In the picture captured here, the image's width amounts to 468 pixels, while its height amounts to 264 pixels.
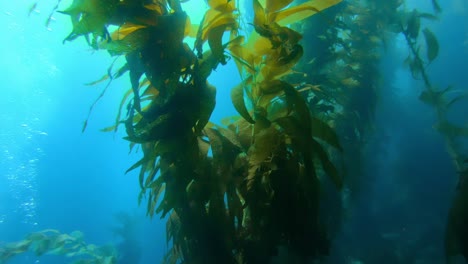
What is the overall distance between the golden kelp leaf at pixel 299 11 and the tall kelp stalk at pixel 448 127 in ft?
5.60

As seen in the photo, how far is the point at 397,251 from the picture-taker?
35.3ft

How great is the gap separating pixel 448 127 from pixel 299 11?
9.32ft

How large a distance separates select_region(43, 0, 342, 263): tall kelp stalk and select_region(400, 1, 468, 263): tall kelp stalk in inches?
41.6

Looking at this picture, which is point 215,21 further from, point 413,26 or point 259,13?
point 413,26

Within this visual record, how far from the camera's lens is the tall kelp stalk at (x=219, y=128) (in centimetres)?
143

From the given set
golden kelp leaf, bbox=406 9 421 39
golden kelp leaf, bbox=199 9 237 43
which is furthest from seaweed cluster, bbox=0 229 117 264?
golden kelp leaf, bbox=406 9 421 39

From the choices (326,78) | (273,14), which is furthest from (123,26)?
(326,78)

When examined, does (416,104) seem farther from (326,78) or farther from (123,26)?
(123,26)

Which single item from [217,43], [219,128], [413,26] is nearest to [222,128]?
[219,128]

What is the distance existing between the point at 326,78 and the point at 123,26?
232cm

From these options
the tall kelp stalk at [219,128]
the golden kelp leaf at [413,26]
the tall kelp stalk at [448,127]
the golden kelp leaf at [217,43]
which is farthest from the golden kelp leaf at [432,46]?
the golden kelp leaf at [217,43]

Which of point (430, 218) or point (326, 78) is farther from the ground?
point (326, 78)

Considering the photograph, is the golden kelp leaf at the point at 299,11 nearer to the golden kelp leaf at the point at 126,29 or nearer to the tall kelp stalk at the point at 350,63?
the golden kelp leaf at the point at 126,29

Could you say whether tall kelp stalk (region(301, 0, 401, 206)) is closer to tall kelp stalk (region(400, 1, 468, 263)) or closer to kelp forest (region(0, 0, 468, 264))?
tall kelp stalk (region(400, 1, 468, 263))
